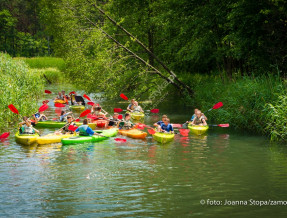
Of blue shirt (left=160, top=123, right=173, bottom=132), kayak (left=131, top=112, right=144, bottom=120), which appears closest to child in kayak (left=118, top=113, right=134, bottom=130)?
blue shirt (left=160, top=123, right=173, bottom=132)

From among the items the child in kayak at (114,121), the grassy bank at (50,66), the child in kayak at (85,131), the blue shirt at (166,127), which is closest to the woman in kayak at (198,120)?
the blue shirt at (166,127)

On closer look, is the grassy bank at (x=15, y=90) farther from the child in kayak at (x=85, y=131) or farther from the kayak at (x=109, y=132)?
the kayak at (x=109, y=132)

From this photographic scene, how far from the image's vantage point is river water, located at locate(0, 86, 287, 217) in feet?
23.3

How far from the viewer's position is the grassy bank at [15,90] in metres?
15.0

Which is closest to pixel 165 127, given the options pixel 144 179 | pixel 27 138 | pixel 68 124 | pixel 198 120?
pixel 198 120

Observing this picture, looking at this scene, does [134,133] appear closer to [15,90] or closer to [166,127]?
[166,127]

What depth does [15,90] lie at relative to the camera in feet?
55.6

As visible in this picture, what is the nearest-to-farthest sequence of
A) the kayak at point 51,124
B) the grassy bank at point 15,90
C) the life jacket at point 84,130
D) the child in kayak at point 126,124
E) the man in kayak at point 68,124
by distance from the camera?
the life jacket at point 84,130 → the man in kayak at point 68,124 → the grassy bank at point 15,90 → the child in kayak at point 126,124 → the kayak at point 51,124

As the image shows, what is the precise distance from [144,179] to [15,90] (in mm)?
9931

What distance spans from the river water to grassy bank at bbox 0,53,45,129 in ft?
7.77

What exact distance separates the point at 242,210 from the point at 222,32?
15034 millimetres

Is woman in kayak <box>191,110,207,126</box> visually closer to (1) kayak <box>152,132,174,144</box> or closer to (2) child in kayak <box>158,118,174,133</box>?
(2) child in kayak <box>158,118,174,133</box>

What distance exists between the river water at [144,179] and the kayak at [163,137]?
0.78 feet

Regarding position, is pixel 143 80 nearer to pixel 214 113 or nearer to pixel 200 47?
pixel 200 47
